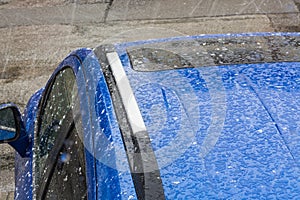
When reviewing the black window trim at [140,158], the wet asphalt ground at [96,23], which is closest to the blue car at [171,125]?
the black window trim at [140,158]

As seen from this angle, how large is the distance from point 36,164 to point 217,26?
567 centimetres

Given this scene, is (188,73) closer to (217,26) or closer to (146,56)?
(146,56)

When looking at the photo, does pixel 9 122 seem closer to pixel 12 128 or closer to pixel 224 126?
pixel 12 128

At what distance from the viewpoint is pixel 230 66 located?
2.58 m

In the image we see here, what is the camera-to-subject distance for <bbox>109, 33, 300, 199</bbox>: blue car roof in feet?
6.23

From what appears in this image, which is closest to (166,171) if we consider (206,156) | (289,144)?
(206,156)

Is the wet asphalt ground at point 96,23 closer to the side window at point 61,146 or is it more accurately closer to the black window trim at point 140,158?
the side window at point 61,146

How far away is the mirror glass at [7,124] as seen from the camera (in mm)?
3012

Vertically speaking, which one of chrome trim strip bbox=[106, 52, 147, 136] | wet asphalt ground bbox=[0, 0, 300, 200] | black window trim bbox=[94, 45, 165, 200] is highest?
wet asphalt ground bbox=[0, 0, 300, 200]

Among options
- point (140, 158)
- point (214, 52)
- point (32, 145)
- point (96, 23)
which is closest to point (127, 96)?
point (140, 158)

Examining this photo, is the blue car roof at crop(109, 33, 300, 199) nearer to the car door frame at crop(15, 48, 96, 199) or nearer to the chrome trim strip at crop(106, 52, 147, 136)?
the chrome trim strip at crop(106, 52, 147, 136)

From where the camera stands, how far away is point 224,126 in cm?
216

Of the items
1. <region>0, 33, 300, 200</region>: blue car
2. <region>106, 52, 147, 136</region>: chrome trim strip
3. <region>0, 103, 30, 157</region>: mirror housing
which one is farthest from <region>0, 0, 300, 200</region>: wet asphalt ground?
<region>106, 52, 147, 136</region>: chrome trim strip

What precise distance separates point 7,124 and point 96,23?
537 centimetres
